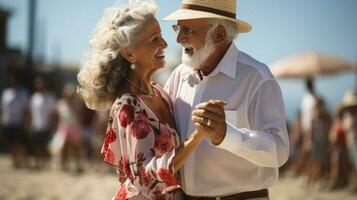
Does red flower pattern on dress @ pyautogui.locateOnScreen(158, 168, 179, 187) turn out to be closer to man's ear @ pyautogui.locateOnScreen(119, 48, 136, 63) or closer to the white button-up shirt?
the white button-up shirt

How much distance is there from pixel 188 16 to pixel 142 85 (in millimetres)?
392

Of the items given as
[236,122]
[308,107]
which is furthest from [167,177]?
[308,107]

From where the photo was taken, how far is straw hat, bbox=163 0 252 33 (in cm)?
298

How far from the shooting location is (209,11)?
301 cm

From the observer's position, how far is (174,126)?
9.96 feet

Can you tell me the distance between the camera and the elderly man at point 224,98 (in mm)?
2822

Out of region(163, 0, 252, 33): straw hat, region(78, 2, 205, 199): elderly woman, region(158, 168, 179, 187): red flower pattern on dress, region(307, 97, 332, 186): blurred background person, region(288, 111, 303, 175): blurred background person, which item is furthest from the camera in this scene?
region(288, 111, 303, 175): blurred background person

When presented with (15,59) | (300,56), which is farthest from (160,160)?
(15,59)

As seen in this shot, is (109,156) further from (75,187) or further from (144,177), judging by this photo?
(75,187)

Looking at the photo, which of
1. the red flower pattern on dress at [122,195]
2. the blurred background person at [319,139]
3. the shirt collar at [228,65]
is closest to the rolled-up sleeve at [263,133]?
the shirt collar at [228,65]

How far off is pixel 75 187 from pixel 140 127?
7515 mm

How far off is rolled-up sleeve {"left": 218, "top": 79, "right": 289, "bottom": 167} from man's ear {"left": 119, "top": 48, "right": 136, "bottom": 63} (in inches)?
21.8

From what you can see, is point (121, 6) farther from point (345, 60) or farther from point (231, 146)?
point (345, 60)

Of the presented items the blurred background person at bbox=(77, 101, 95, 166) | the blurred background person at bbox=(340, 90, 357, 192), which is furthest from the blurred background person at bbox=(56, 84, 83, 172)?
the blurred background person at bbox=(340, 90, 357, 192)
